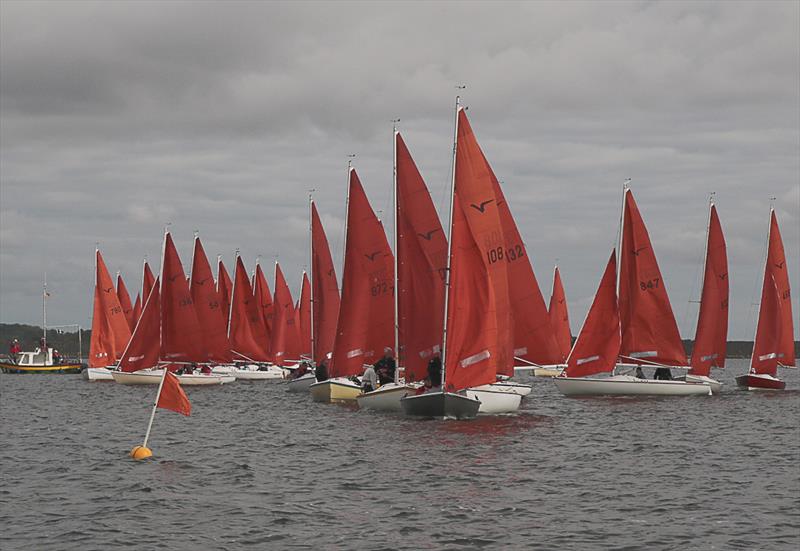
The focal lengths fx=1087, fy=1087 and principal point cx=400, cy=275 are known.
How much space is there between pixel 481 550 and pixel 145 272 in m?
77.6

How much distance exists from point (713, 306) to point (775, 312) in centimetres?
467

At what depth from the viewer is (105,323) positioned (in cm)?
8706

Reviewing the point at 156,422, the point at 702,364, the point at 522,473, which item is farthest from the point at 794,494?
the point at 702,364

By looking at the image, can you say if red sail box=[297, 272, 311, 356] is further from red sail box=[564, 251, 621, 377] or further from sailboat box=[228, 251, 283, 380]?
red sail box=[564, 251, 621, 377]

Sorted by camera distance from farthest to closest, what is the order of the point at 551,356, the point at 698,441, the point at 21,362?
the point at 21,362
the point at 551,356
the point at 698,441

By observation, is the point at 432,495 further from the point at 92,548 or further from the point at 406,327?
the point at 406,327

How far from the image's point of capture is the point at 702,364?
6175 centimetres

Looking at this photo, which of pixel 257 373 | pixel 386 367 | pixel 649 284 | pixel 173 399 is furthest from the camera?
pixel 257 373

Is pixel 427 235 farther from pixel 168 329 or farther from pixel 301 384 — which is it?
pixel 168 329

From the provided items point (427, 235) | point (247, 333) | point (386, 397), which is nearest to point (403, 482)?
point (386, 397)

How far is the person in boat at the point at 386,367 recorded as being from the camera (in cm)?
4894

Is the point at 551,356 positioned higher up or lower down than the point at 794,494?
higher up

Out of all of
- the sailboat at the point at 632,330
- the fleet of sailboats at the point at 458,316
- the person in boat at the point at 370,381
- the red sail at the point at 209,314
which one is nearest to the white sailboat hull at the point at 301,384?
the fleet of sailboats at the point at 458,316

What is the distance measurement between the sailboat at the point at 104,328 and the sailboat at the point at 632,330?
42.9 m
